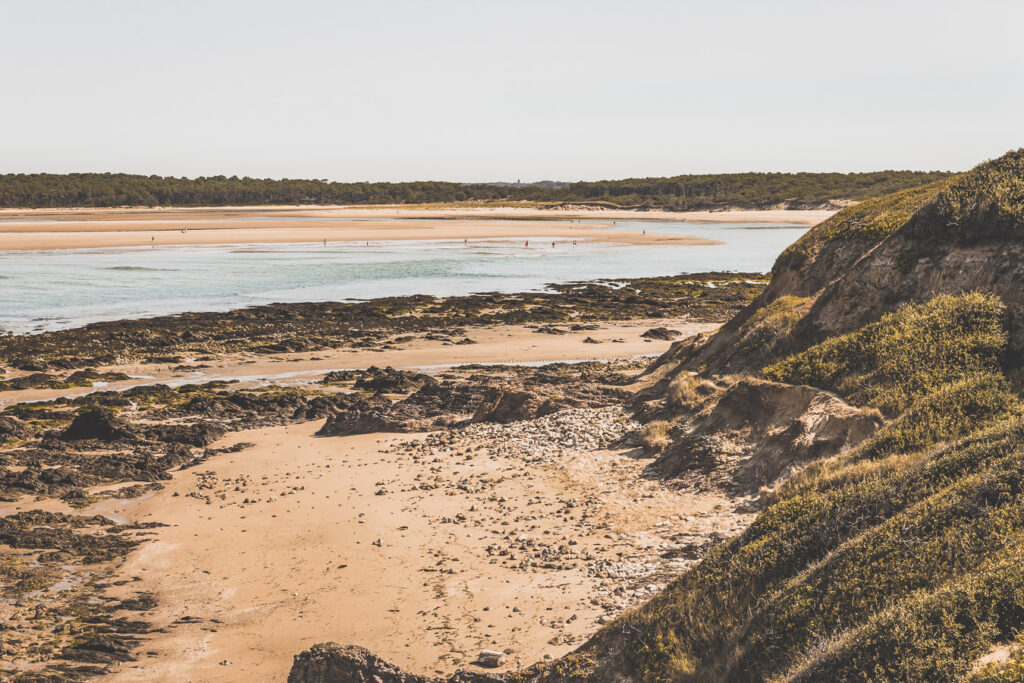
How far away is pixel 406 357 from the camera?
94.2 feet

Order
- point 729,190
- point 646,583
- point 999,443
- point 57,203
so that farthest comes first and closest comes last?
point 729,190, point 57,203, point 646,583, point 999,443

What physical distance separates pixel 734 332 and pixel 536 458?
5717 mm

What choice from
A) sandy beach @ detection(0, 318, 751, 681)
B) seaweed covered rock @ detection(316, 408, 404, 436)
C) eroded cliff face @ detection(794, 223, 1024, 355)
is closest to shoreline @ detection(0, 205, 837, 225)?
eroded cliff face @ detection(794, 223, 1024, 355)

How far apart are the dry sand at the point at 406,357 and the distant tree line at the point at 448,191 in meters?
88.3

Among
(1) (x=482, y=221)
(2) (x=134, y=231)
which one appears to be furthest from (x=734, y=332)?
(1) (x=482, y=221)

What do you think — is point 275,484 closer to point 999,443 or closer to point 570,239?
point 999,443

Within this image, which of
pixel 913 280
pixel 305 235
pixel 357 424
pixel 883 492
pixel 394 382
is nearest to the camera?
pixel 883 492

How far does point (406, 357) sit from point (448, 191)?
137 meters

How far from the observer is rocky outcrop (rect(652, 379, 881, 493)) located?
1102 centimetres

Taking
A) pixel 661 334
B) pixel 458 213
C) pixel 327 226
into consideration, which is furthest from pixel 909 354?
pixel 458 213

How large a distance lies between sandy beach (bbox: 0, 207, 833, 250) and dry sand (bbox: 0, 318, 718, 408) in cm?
4851

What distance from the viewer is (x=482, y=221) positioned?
353ft

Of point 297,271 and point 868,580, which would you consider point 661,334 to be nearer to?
point 868,580

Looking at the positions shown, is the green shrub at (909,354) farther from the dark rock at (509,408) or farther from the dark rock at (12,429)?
the dark rock at (12,429)
